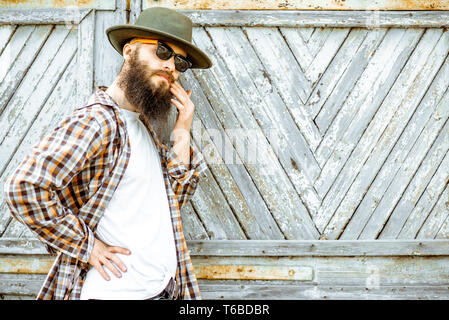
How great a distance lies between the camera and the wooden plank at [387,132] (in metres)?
3.34

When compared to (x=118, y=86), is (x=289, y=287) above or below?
below

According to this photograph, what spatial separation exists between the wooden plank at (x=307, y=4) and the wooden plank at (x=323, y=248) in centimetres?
189

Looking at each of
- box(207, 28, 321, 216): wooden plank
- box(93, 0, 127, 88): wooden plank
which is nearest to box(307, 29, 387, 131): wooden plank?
box(207, 28, 321, 216): wooden plank

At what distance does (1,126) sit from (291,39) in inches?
98.9

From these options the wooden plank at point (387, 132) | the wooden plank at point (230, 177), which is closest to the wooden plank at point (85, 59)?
the wooden plank at point (230, 177)

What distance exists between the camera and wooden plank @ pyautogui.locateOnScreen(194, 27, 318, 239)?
3336mm

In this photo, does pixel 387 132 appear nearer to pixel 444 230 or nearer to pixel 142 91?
pixel 444 230

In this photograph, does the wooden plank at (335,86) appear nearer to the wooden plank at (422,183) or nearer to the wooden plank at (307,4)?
the wooden plank at (307,4)

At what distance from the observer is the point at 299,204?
3.34 meters

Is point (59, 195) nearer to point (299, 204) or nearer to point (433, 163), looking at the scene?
point (299, 204)

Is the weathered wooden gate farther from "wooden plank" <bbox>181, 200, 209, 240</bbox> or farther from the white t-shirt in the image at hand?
the white t-shirt

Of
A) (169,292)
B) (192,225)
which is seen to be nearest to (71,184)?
(169,292)

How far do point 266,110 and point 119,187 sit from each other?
5.49 feet
